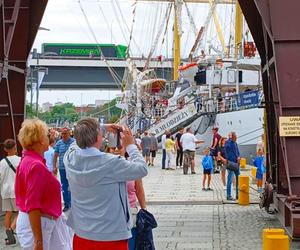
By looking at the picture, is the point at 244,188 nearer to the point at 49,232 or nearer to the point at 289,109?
the point at 289,109

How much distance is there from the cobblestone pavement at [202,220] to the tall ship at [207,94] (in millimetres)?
14709

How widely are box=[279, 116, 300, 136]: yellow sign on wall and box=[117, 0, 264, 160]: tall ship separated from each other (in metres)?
20.9

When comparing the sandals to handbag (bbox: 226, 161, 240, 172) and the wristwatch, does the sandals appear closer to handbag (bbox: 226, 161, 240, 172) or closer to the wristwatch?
the wristwatch

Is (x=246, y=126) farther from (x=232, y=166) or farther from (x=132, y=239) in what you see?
(x=132, y=239)

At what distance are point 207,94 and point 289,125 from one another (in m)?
36.9

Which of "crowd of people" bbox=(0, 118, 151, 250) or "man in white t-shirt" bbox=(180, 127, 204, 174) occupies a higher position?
"man in white t-shirt" bbox=(180, 127, 204, 174)

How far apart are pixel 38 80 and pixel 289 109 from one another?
1317 centimetres

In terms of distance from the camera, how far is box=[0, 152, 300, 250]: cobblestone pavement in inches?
378

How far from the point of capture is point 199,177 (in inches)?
917

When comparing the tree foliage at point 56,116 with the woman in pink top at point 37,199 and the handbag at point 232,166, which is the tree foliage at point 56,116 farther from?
the woman in pink top at point 37,199

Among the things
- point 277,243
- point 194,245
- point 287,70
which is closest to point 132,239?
point 277,243

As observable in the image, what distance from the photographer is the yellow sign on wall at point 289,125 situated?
9758mm

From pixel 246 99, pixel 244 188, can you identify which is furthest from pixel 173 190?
pixel 246 99

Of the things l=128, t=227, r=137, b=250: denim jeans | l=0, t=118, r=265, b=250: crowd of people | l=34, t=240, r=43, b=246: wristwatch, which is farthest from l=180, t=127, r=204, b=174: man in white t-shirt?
l=34, t=240, r=43, b=246: wristwatch
